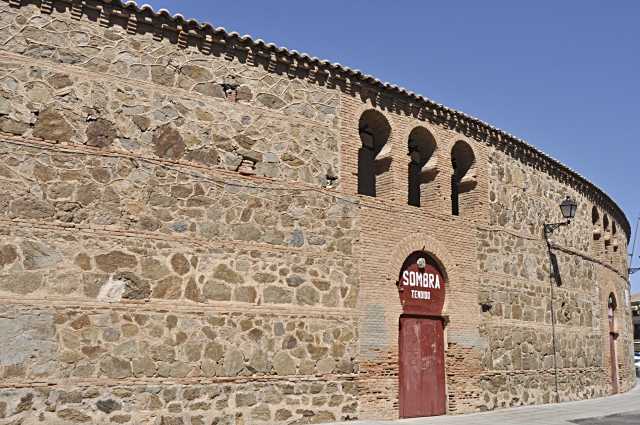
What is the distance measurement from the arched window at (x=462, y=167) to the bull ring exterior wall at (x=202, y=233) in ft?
2.07

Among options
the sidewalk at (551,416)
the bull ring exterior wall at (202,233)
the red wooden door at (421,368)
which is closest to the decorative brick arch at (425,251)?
the bull ring exterior wall at (202,233)

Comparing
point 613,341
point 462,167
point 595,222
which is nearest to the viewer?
point 462,167

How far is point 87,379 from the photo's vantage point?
871 centimetres

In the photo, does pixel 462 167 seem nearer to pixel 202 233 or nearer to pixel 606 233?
pixel 202 233

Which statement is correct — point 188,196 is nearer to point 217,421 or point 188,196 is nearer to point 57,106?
point 57,106

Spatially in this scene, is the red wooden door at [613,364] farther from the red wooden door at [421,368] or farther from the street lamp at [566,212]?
the red wooden door at [421,368]

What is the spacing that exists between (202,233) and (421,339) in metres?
4.91

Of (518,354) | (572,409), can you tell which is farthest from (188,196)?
(572,409)

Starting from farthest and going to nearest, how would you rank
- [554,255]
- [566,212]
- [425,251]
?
[554,255], [566,212], [425,251]

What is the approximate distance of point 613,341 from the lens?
19812 millimetres

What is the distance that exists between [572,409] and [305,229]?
7551mm

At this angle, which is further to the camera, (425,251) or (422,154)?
(422,154)

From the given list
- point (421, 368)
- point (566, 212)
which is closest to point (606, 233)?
point (566, 212)

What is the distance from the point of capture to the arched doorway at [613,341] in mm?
19188
